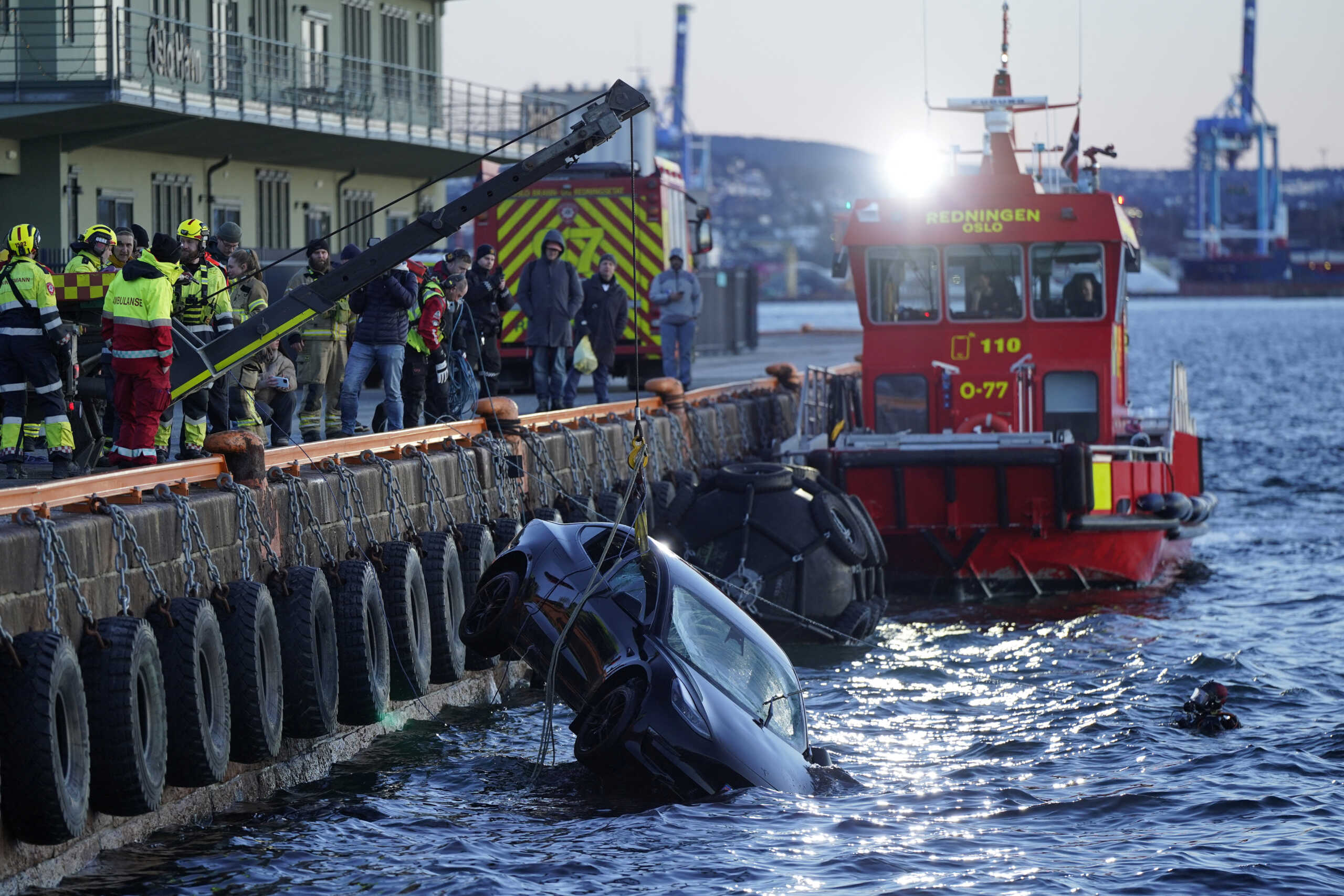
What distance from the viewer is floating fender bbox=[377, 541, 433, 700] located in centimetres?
1226

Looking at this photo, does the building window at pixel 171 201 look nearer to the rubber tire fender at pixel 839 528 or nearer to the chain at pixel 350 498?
the rubber tire fender at pixel 839 528

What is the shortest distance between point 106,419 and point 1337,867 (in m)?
9.56

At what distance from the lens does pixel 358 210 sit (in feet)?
119

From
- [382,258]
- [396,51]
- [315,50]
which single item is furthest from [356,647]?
[396,51]

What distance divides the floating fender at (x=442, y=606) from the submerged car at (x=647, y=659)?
2291mm

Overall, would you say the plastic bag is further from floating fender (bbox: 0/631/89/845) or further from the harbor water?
floating fender (bbox: 0/631/89/845)

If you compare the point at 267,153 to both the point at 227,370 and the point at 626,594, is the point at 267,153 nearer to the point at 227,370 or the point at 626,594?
the point at 227,370

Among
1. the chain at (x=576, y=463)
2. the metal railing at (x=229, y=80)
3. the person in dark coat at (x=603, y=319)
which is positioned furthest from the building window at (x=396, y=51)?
the chain at (x=576, y=463)

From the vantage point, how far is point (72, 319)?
14789mm

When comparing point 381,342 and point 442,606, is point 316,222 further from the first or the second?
point 442,606

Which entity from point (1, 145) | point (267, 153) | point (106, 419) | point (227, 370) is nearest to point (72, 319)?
point (106, 419)

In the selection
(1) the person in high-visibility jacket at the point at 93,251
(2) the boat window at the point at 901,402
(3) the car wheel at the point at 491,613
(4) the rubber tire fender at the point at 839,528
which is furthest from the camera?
(2) the boat window at the point at 901,402

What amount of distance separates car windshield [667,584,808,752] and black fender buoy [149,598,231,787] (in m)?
2.35

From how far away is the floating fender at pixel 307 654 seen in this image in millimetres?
10766
